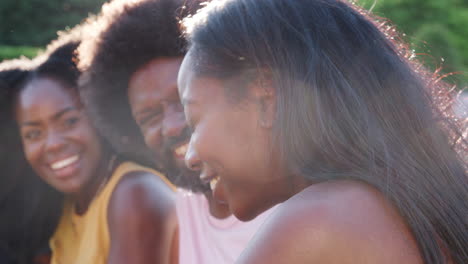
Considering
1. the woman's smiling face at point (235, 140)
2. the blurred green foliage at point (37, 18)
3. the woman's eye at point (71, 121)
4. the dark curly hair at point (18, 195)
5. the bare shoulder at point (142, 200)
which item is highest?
the woman's smiling face at point (235, 140)

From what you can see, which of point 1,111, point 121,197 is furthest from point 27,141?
point 121,197

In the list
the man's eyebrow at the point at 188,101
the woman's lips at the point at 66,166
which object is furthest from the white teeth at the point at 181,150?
the man's eyebrow at the point at 188,101

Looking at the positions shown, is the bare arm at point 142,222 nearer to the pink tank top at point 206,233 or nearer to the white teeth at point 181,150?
the pink tank top at point 206,233

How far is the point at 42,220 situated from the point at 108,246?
0.78 m

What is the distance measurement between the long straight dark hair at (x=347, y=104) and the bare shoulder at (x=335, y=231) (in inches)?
1.5

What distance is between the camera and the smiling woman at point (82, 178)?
2.66 m

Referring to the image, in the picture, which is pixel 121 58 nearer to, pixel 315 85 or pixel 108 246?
pixel 108 246

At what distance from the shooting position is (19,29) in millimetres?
14289

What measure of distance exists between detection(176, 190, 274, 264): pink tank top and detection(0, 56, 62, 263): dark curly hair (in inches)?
40.9

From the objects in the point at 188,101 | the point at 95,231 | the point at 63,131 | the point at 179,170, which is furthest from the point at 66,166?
the point at 188,101

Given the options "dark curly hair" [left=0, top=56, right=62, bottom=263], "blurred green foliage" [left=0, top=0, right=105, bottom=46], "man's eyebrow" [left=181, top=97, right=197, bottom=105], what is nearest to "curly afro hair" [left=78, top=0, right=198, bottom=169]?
"dark curly hair" [left=0, top=56, right=62, bottom=263]

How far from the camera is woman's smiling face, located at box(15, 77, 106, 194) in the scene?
307 cm

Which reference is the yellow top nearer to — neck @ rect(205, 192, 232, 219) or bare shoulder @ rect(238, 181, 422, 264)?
neck @ rect(205, 192, 232, 219)

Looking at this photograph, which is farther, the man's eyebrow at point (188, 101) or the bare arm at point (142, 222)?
the bare arm at point (142, 222)
